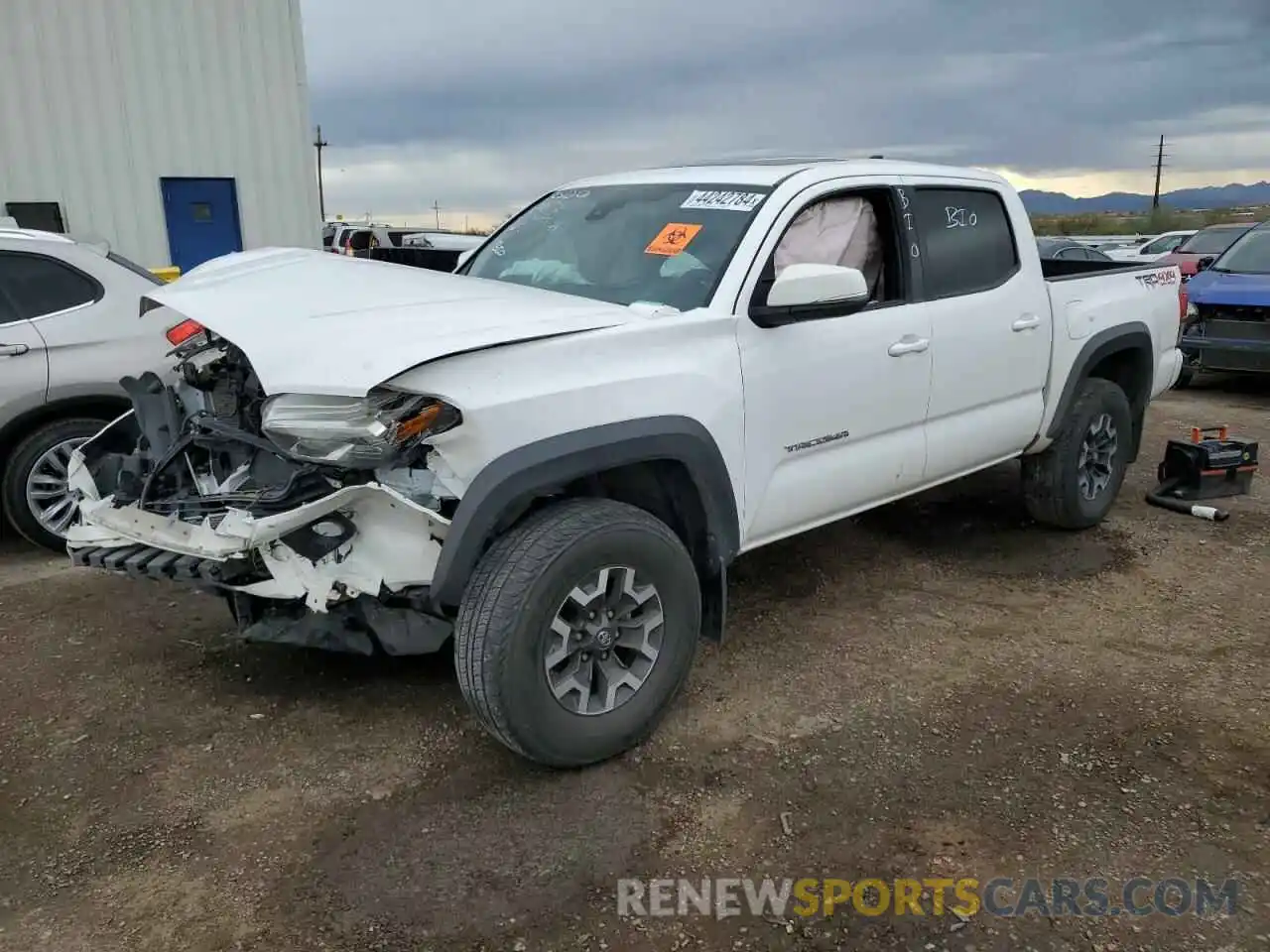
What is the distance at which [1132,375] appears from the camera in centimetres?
577

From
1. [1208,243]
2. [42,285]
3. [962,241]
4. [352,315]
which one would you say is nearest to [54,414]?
[42,285]

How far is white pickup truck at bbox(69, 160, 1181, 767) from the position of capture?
2.87 meters

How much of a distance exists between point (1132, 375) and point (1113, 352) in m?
Result: 0.36

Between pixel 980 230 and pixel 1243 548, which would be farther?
pixel 1243 548

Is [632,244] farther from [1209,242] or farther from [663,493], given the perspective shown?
[1209,242]

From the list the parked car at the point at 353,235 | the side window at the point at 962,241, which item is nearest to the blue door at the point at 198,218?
the parked car at the point at 353,235

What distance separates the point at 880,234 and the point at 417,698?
8.73 feet

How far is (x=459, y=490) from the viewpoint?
2.87 metres

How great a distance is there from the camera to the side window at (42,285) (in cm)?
519

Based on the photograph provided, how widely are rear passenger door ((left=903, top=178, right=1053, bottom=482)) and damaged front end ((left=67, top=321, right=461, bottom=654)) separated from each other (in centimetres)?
242

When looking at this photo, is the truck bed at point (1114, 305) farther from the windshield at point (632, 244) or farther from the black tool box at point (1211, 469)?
the windshield at point (632, 244)

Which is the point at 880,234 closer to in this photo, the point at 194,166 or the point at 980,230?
the point at 980,230

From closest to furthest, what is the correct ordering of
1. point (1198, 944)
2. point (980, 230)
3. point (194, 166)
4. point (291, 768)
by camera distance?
point (1198, 944)
point (291, 768)
point (980, 230)
point (194, 166)

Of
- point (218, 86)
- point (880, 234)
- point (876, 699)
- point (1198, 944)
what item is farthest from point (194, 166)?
point (1198, 944)
